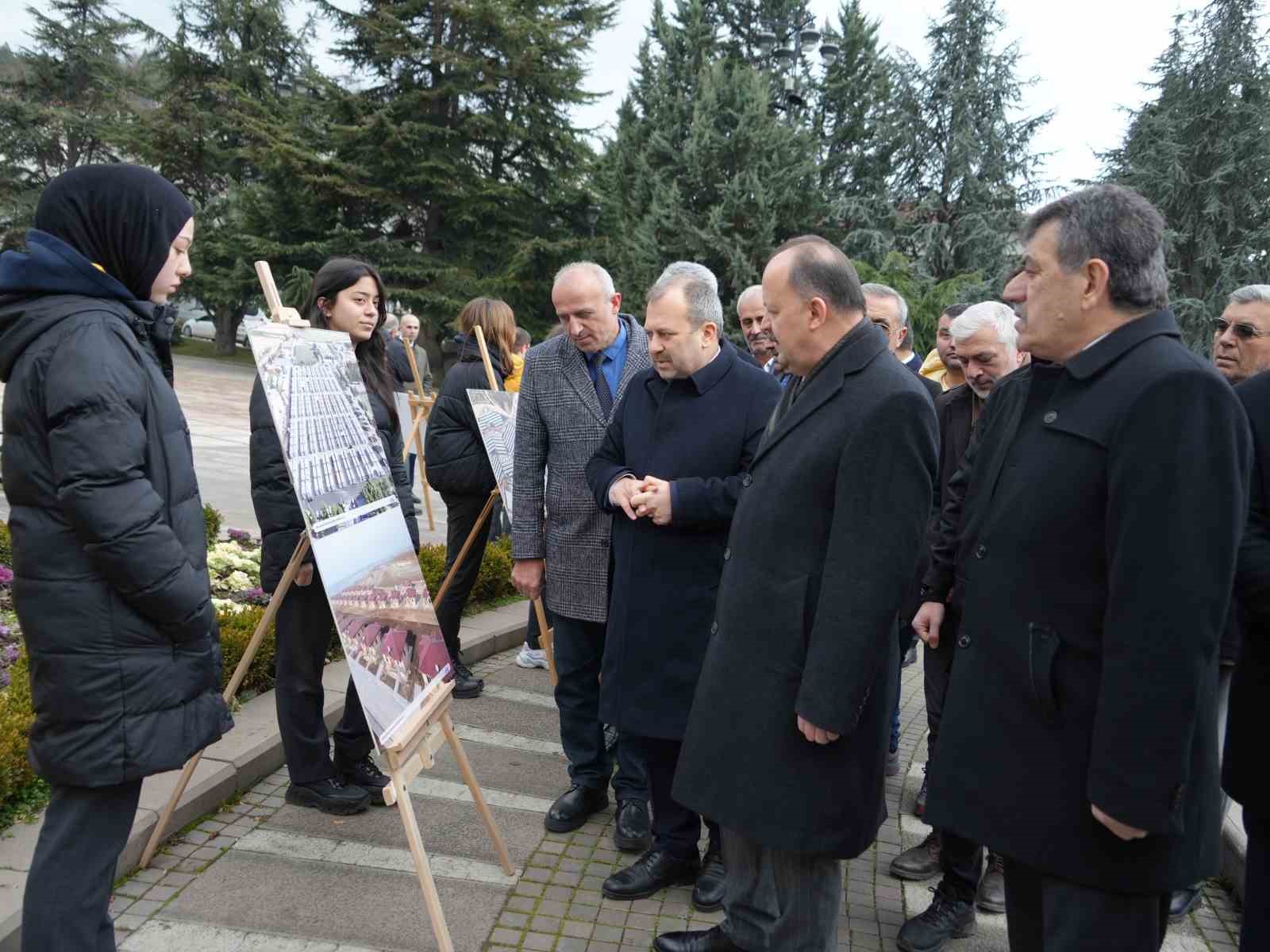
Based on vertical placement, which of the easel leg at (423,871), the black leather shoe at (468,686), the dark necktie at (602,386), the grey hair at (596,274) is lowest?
the black leather shoe at (468,686)

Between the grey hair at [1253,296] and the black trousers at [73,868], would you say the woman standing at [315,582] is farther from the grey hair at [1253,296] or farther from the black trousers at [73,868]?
the grey hair at [1253,296]

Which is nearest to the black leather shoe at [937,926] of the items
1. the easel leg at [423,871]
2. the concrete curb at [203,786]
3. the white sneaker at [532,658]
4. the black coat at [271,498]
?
the easel leg at [423,871]

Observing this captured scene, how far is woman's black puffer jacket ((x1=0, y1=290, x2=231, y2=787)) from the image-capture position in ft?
7.25

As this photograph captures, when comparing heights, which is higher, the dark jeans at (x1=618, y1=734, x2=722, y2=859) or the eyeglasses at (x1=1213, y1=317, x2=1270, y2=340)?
the eyeglasses at (x1=1213, y1=317, x2=1270, y2=340)

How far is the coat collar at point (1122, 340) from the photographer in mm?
1933

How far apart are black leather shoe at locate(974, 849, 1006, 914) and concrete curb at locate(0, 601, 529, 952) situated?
2894mm

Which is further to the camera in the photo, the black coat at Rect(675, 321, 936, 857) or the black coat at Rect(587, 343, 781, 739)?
the black coat at Rect(587, 343, 781, 739)

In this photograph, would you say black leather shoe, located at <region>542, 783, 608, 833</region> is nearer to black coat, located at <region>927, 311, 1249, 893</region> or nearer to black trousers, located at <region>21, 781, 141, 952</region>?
black trousers, located at <region>21, 781, 141, 952</region>

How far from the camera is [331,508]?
3035mm

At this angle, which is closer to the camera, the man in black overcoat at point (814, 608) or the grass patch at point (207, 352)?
the man in black overcoat at point (814, 608)

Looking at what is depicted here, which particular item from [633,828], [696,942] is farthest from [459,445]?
[696,942]

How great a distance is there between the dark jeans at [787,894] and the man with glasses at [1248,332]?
6.92ft

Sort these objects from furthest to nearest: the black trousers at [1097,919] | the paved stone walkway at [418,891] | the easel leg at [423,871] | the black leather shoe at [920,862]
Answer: the black leather shoe at [920,862], the paved stone walkway at [418,891], the easel leg at [423,871], the black trousers at [1097,919]

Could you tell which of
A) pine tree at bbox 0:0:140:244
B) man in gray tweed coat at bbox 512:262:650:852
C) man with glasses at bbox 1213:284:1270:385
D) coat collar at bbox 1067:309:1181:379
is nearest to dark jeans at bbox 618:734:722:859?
man in gray tweed coat at bbox 512:262:650:852
